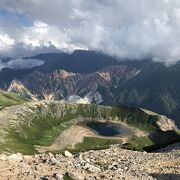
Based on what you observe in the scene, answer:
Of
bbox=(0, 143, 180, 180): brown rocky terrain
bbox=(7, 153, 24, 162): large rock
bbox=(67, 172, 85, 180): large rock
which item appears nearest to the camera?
bbox=(0, 143, 180, 180): brown rocky terrain

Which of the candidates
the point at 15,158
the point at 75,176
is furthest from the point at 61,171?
the point at 15,158

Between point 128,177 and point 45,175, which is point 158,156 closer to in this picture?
point 128,177

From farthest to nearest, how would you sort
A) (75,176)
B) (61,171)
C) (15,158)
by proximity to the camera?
(15,158)
(61,171)
(75,176)

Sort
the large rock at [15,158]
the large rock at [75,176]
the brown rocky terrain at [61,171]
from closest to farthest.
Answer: the brown rocky terrain at [61,171]
the large rock at [75,176]
the large rock at [15,158]

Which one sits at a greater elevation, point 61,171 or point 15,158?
point 15,158

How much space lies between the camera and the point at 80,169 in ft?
157

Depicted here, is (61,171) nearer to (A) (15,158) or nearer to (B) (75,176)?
(B) (75,176)

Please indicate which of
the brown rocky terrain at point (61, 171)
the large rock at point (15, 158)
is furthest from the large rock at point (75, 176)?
the large rock at point (15, 158)

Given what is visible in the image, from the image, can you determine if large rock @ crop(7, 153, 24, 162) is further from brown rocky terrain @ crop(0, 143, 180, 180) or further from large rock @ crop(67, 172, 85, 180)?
large rock @ crop(67, 172, 85, 180)

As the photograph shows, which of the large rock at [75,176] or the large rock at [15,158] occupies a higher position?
the large rock at [15,158]

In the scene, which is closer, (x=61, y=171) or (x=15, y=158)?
(x=61, y=171)

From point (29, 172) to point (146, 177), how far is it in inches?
671

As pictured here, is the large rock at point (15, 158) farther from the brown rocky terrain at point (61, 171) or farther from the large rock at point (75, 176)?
the large rock at point (75, 176)

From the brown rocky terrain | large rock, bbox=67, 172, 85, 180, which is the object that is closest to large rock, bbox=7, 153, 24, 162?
the brown rocky terrain
